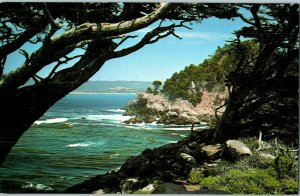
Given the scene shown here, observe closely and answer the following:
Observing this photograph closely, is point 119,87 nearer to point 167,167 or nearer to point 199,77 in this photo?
point 199,77

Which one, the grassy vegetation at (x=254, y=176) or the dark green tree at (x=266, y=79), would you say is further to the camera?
the dark green tree at (x=266, y=79)

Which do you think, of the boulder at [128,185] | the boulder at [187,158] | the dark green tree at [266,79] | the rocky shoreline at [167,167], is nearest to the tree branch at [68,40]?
the dark green tree at [266,79]

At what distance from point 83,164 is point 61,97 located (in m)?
1.07

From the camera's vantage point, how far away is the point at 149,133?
5992 mm

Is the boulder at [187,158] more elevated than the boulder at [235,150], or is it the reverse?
the boulder at [235,150]

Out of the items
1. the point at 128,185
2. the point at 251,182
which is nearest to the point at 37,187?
the point at 128,185

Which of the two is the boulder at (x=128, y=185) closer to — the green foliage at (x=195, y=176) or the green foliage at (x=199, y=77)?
the green foliage at (x=195, y=176)

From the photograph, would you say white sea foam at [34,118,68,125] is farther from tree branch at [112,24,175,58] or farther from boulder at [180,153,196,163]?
boulder at [180,153,196,163]

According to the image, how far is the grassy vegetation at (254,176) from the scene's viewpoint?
225 inches

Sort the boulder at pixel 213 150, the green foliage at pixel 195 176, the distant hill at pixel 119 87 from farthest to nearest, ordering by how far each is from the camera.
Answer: the boulder at pixel 213 150 → the distant hill at pixel 119 87 → the green foliage at pixel 195 176

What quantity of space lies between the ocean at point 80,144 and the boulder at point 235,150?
2.05ft

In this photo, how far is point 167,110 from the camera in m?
6.06

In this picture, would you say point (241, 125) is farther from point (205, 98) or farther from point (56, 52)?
point (56, 52)

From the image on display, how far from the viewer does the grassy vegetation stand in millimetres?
5727
